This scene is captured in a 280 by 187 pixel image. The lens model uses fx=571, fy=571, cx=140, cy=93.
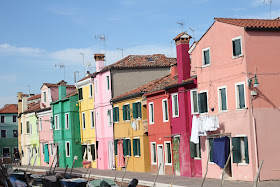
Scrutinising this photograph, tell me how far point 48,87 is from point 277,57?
3788 cm

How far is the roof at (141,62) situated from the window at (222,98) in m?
16.6

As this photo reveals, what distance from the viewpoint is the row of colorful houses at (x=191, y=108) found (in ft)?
99.2

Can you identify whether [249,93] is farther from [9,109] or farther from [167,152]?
[9,109]

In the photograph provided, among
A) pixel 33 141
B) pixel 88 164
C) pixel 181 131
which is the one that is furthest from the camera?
pixel 33 141

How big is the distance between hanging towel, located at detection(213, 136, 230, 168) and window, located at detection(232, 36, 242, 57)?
4.72 m

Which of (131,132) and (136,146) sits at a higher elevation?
(131,132)

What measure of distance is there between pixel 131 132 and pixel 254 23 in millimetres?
17483

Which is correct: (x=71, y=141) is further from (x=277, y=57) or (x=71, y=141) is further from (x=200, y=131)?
(x=277, y=57)

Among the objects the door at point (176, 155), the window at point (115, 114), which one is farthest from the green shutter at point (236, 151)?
the window at point (115, 114)

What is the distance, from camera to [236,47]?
31172mm

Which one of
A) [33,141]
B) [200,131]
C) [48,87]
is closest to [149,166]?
[200,131]

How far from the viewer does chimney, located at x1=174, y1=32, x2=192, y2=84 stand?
3653 centimetres

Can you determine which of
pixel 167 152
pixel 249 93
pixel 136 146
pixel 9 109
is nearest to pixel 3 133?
pixel 9 109

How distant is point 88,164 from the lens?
179 feet
